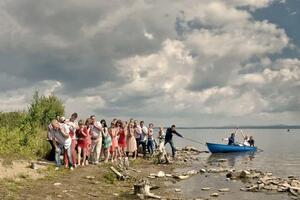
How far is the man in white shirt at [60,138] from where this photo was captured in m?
20.4

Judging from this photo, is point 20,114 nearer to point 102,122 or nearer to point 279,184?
point 102,122

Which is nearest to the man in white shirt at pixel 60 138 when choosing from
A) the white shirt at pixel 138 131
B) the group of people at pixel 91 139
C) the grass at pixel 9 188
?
the group of people at pixel 91 139

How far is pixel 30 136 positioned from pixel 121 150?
206 inches

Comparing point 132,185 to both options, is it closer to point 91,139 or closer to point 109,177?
point 109,177

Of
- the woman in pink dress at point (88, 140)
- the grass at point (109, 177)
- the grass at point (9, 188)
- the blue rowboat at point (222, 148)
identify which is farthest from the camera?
the blue rowboat at point (222, 148)

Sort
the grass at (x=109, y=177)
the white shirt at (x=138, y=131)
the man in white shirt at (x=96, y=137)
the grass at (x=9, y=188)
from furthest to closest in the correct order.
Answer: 1. the white shirt at (x=138, y=131)
2. the man in white shirt at (x=96, y=137)
3. the grass at (x=109, y=177)
4. the grass at (x=9, y=188)

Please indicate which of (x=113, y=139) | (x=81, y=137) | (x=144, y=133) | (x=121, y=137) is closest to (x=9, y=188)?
(x=81, y=137)

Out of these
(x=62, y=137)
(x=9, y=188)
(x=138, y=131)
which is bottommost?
(x=9, y=188)

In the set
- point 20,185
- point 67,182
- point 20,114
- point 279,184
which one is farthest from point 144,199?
point 20,114

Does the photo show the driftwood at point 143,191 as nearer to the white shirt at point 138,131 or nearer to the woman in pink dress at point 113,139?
the woman in pink dress at point 113,139

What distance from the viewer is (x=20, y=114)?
3444 centimetres

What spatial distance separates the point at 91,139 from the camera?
76.2ft

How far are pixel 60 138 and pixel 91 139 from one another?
289cm

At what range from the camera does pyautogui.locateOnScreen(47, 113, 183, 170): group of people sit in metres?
20.6
